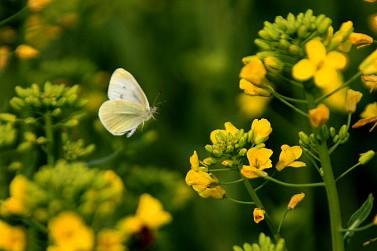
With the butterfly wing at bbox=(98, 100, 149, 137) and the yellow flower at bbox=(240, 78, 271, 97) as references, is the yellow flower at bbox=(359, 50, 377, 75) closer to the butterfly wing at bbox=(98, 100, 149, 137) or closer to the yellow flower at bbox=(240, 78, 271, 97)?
the yellow flower at bbox=(240, 78, 271, 97)

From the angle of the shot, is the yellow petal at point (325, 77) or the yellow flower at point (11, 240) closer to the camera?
the yellow petal at point (325, 77)

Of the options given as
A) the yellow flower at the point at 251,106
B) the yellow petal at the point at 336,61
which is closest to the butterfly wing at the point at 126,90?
the yellow petal at the point at 336,61

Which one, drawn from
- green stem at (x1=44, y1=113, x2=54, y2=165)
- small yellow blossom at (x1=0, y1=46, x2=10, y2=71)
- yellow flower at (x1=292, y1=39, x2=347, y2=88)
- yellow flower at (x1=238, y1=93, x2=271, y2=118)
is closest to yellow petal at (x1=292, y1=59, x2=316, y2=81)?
yellow flower at (x1=292, y1=39, x2=347, y2=88)

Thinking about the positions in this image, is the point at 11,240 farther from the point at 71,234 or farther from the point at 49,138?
the point at 49,138

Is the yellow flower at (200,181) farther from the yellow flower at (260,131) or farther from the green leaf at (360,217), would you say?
the green leaf at (360,217)

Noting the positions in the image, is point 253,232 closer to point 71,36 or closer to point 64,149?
point 71,36

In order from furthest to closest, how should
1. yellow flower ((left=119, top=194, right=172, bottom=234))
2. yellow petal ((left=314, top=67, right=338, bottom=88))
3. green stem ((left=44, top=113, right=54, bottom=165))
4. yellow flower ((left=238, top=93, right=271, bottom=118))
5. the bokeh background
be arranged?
yellow flower ((left=238, top=93, right=271, bottom=118)) → the bokeh background → green stem ((left=44, top=113, right=54, bottom=165)) → yellow flower ((left=119, top=194, right=172, bottom=234)) → yellow petal ((left=314, top=67, right=338, bottom=88))
